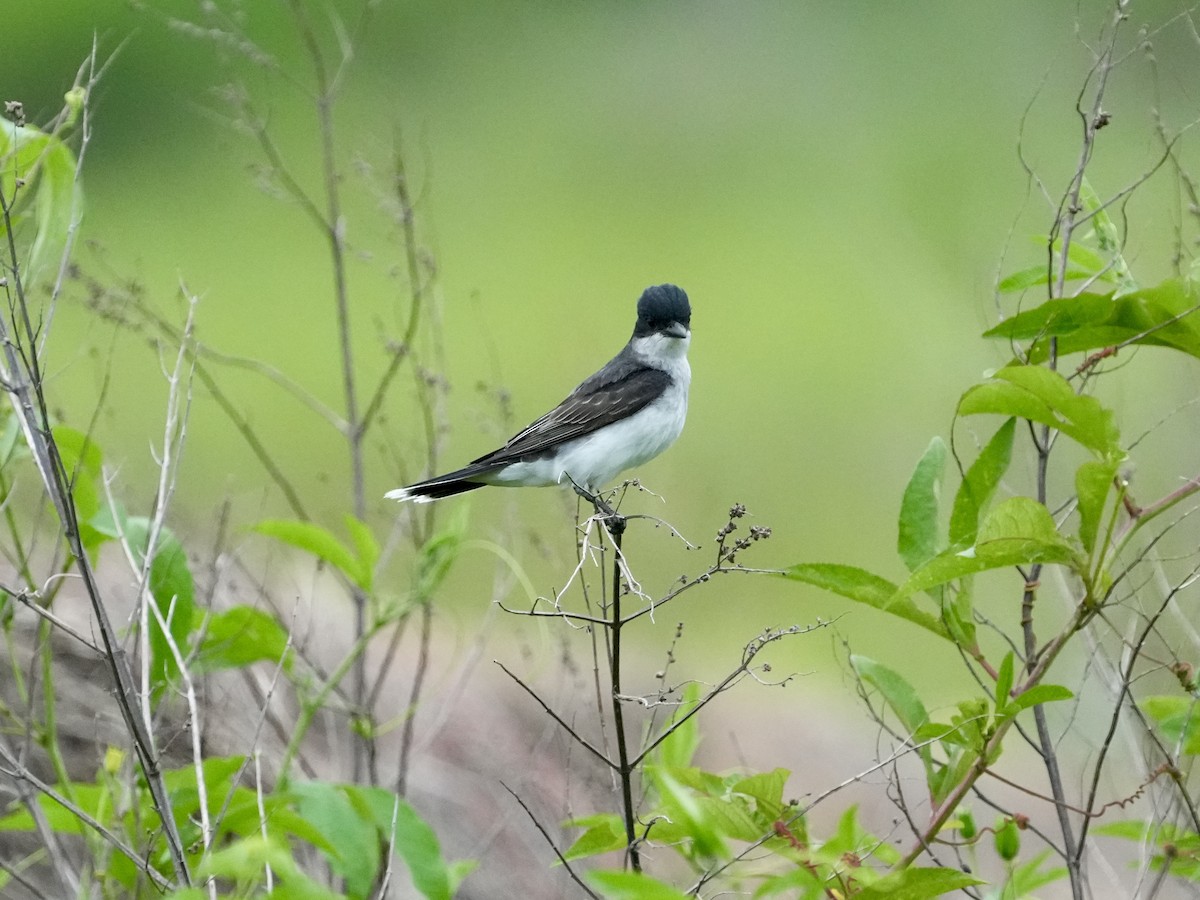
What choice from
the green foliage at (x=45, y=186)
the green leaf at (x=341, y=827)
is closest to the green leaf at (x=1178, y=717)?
the green leaf at (x=341, y=827)

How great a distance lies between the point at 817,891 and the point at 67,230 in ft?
5.29

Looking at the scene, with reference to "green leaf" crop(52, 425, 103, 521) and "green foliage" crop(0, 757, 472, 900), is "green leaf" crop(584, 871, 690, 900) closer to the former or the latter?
"green foliage" crop(0, 757, 472, 900)

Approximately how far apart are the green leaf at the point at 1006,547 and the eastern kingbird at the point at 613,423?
1.97 meters

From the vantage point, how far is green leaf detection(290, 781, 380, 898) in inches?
74.1

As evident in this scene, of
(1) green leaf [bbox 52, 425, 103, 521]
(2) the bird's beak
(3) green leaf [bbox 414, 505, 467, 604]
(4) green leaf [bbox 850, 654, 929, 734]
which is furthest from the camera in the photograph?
(2) the bird's beak

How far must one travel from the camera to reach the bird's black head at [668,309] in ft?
11.6

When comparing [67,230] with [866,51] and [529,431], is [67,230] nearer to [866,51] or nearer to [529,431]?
[529,431]

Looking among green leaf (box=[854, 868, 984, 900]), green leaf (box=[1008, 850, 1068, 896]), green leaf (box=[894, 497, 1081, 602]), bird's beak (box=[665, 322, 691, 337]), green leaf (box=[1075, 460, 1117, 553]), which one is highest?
bird's beak (box=[665, 322, 691, 337])

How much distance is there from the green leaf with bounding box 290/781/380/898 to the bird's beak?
6.20 feet

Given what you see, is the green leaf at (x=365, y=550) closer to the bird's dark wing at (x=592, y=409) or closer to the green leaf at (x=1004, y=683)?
the bird's dark wing at (x=592, y=409)

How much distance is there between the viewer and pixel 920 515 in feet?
6.02

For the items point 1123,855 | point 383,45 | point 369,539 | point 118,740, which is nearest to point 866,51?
point 383,45

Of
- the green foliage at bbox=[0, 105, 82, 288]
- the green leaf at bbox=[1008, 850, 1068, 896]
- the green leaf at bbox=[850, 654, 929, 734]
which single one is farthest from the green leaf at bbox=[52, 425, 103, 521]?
the green leaf at bbox=[1008, 850, 1068, 896]

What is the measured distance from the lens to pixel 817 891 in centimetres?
133
